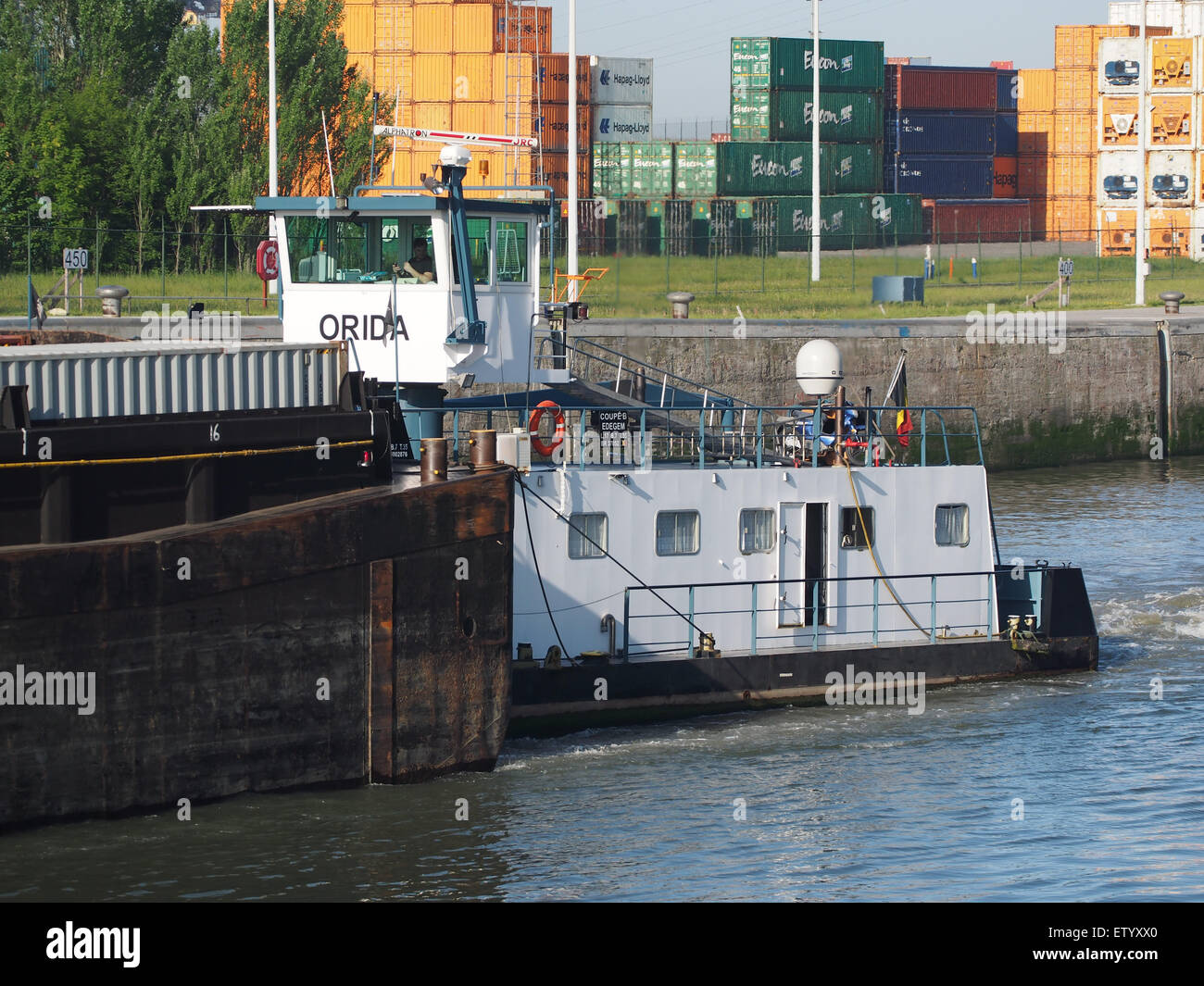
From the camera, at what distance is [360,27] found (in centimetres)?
6994

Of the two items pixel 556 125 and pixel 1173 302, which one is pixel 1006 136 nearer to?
pixel 556 125

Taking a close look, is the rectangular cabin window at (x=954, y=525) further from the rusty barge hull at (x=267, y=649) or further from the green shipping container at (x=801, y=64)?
the green shipping container at (x=801, y=64)

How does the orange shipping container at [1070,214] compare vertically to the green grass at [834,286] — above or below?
above

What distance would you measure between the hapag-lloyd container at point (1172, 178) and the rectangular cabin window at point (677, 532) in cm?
5891

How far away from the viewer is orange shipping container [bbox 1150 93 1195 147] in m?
71.2

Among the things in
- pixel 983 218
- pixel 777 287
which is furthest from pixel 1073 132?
pixel 777 287

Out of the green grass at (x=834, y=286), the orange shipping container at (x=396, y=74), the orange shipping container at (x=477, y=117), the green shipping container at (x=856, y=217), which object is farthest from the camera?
the orange shipping container at (x=396, y=74)

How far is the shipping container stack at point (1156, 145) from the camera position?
70.8 metres

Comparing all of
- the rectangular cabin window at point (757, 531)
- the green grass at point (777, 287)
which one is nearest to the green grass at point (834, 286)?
the green grass at point (777, 287)

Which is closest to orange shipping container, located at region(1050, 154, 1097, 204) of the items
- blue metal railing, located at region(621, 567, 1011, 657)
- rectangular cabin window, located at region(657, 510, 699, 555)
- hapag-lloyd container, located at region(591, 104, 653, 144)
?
hapag-lloyd container, located at region(591, 104, 653, 144)

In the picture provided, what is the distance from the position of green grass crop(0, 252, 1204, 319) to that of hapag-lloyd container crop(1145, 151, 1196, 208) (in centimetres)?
1017

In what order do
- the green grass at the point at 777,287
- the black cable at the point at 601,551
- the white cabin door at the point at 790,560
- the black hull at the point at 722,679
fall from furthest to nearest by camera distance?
the green grass at the point at 777,287 < the white cabin door at the point at 790,560 < the black cable at the point at 601,551 < the black hull at the point at 722,679

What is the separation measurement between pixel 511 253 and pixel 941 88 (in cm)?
6357
